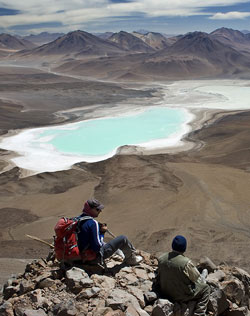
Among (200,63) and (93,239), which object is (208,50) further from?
(93,239)

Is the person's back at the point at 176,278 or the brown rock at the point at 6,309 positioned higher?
the person's back at the point at 176,278

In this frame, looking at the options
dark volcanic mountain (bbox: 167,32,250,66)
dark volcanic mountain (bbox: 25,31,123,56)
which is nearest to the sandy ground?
dark volcanic mountain (bbox: 167,32,250,66)

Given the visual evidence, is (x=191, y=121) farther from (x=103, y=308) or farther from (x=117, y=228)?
(x=103, y=308)

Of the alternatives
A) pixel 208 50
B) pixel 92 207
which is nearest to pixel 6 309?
pixel 92 207

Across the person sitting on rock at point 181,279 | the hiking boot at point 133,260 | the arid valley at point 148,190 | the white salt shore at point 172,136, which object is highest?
the person sitting on rock at point 181,279

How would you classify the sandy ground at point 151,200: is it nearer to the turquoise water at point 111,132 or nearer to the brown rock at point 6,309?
the turquoise water at point 111,132

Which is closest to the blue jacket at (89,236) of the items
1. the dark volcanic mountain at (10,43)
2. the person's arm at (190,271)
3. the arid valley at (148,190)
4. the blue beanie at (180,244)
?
the blue beanie at (180,244)
